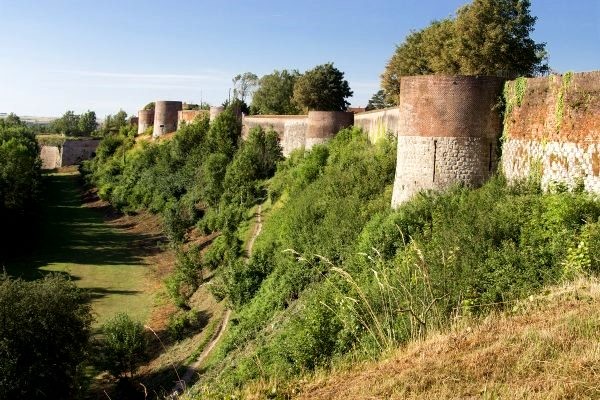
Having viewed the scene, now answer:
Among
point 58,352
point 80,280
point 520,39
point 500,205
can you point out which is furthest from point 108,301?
point 520,39

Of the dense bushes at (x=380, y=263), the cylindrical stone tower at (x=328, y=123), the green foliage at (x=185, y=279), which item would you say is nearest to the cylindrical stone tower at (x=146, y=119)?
the cylindrical stone tower at (x=328, y=123)

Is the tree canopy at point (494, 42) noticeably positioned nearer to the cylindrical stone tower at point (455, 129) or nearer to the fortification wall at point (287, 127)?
the cylindrical stone tower at point (455, 129)

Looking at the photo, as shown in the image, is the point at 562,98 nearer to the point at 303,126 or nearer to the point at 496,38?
the point at 496,38

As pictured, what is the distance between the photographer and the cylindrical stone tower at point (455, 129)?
1498 cm

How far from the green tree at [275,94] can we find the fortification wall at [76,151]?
35.6 m

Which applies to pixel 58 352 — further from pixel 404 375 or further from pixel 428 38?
pixel 428 38

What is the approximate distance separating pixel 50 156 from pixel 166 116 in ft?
115

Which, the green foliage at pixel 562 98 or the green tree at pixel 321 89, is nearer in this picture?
the green foliage at pixel 562 98

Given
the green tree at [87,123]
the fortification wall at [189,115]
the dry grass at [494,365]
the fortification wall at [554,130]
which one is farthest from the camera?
the green tree at [87,123]

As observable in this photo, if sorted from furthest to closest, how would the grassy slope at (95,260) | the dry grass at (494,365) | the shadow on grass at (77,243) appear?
the shadow on grass at (77,243) < the grassy slope at (95,260) < the dry grass at (494,365)

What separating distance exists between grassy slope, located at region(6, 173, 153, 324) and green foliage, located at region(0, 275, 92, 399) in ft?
17.2

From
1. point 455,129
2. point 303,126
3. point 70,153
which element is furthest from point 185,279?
point 70,153

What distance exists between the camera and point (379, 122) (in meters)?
24.9

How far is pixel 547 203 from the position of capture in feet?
39.9
